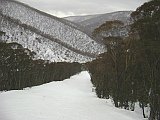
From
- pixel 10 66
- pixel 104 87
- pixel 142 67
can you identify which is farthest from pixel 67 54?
pixel 142 67

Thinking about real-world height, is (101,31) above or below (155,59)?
above

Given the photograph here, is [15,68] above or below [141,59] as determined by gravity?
below

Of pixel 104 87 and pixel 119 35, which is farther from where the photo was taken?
pixel 104 87

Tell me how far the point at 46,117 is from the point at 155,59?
7.03 meters

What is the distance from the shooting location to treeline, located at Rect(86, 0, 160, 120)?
659 inches

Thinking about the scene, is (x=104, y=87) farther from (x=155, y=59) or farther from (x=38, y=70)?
(x=38, y=70)

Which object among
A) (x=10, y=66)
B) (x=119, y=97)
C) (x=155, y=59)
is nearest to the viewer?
(x=155, y=59)

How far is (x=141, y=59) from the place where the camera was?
65.3 feet

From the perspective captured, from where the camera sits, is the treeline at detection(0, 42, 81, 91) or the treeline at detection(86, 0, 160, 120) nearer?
the treeline at detection(86, 0, 160, 120)

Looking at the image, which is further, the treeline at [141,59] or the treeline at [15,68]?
the treeline at [15,68]

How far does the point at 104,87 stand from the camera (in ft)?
111

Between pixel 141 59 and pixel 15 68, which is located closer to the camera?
pixel 141 59

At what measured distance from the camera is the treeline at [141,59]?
16.7 metres

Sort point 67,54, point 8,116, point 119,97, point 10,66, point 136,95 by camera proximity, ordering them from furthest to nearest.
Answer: point 67,54 < point 10,66 < point 119,97 < point 136,95 < point 8,116
